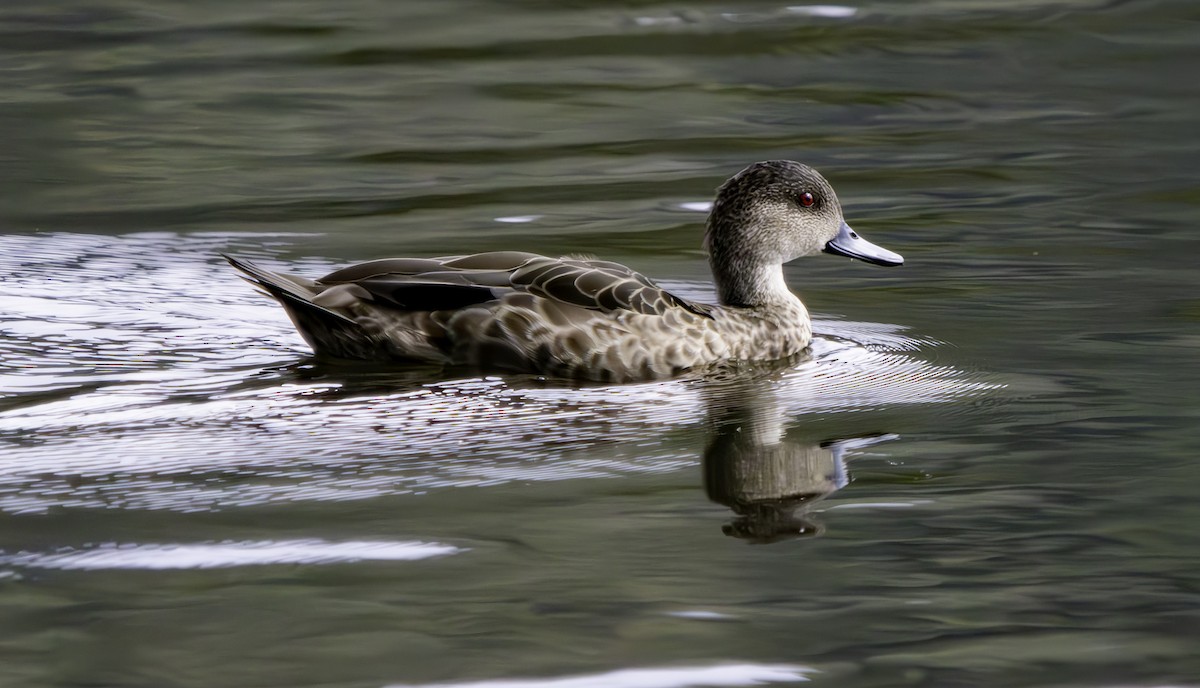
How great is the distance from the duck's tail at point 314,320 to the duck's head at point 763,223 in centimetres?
170

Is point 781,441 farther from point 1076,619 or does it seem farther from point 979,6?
point 979,6

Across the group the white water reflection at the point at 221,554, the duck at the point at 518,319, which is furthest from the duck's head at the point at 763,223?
the white water reflection at the point at 221,554

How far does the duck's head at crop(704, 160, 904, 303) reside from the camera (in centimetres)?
782

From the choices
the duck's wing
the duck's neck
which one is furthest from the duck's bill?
the duck's wing

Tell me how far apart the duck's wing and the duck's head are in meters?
0.68

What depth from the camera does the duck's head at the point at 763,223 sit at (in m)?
7.82

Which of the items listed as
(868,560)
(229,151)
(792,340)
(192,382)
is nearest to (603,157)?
(229,151)

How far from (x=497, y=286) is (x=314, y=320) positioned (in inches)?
30.4

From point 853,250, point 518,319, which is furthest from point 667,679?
point 853,250

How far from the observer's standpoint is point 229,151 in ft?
41.7

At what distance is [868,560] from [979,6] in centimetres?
1324

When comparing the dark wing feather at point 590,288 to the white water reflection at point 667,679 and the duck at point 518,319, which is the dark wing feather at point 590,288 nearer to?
the duck at point 518,319

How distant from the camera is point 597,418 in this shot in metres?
6.34

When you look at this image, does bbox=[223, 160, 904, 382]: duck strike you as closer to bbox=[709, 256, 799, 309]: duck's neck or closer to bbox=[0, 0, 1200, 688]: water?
bbox=[0, 0, 1200, 688]: water
